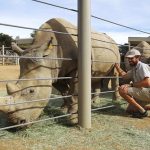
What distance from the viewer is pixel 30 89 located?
19.4 ft

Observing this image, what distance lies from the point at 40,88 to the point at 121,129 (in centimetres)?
139

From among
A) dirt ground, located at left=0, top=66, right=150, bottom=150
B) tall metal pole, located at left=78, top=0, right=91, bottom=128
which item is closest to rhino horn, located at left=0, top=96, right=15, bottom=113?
dirt ground, located at left=0, top=66, right=150, bottom=150

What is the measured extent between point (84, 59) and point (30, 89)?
0.91 metres

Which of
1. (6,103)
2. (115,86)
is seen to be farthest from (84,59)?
(115,86)

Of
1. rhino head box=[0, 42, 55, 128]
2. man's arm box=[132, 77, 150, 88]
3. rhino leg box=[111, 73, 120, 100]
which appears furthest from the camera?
rhino leg box=[111, 73, 120, 100]

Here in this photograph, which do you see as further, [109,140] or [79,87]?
[79,87]

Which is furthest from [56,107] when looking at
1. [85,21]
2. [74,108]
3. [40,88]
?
[85,21]

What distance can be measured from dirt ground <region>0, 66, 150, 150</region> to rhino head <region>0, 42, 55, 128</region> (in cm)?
23

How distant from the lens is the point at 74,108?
21.7 ft

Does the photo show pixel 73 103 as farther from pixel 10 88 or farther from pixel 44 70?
pixel 10 88

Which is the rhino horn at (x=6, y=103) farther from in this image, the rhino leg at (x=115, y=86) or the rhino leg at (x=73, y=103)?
the rhino leg at (x=115, y=86)

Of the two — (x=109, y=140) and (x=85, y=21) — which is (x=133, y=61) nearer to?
(x=85, y=21)

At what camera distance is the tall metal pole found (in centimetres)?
600

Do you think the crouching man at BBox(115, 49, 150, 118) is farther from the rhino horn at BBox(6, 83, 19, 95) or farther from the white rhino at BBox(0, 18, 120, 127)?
the rhino horn at BBox(6, 83, 19, 95)
